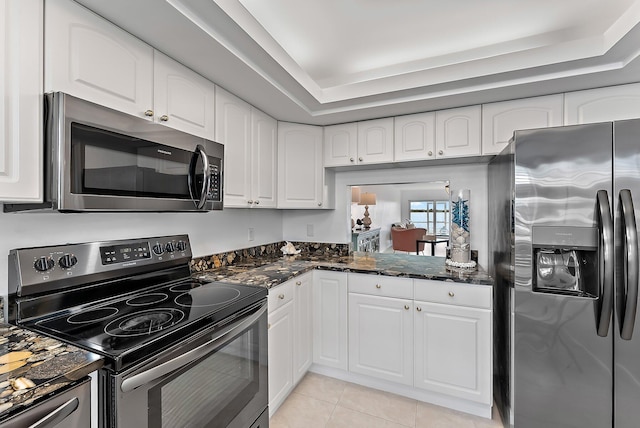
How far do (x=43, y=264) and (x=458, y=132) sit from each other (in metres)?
2.48

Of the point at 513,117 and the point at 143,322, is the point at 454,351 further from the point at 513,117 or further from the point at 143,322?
the point at 143,322

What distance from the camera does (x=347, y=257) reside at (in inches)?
109

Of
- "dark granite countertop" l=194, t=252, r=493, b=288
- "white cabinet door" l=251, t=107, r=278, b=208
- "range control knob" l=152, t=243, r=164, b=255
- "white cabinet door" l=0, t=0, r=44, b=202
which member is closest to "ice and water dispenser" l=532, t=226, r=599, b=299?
"dark granite countertop" l=194, t=252, r=493, b=288

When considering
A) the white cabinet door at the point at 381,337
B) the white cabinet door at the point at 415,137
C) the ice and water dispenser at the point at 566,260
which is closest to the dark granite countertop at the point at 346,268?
the white cabinet door at the point at 381,337

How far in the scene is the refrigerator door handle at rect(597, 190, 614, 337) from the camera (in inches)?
55.1

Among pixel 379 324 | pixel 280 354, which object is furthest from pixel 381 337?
pixel 280 354

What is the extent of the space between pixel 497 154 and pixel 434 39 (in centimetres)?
88

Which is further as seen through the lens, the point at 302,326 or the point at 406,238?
the point at 406,238

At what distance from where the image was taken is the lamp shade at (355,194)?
294cm

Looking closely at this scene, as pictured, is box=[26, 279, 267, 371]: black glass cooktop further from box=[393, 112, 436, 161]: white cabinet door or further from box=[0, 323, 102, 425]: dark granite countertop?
box=[393, 112, 436, 161]: white cabinet door

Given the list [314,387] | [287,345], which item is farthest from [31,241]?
[314,387]

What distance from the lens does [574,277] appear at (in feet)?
5.09

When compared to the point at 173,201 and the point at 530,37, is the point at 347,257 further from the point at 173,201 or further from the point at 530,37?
the point at 530,37

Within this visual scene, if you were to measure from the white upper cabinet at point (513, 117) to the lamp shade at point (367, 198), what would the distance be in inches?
41.3
